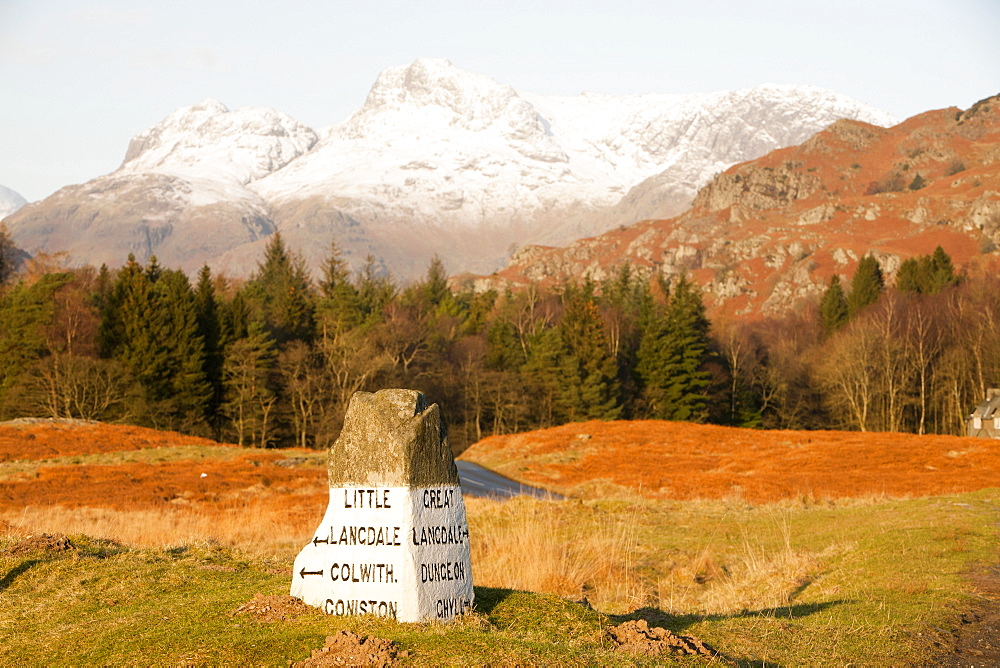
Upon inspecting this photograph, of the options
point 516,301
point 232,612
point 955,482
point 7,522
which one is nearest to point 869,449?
point 955,482

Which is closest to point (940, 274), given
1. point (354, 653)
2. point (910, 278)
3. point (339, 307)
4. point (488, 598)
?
point (910, 278)

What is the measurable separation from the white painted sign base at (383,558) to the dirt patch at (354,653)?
93cm

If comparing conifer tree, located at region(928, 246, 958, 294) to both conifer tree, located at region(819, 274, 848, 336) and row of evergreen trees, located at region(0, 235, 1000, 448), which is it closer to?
row of evergreen trees, located at region(0, 235, 1000, 448)

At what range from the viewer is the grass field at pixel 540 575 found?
6898mm

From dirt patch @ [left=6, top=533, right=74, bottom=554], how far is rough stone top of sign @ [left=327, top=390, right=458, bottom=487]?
544 centimetres

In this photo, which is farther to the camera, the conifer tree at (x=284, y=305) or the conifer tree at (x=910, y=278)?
the conifer tree at (x=910, y=278)

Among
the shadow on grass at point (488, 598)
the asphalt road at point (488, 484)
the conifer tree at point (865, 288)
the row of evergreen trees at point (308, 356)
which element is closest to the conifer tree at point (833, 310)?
the conifer tree at point (865, 288)

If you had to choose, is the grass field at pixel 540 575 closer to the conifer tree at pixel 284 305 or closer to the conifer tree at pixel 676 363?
the conifer tree at pixel 284 305

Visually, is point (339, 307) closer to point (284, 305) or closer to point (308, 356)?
point (284, 305)

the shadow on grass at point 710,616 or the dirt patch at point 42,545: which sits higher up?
the dirt patch at point 42,545

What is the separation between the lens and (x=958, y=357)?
73125mm

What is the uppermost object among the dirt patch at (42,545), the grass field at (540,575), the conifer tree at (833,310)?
the conifer tree at (833,310)

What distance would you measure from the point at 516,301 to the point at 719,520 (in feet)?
289

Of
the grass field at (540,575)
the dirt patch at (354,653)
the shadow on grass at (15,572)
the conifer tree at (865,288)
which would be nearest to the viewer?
the dirt patch at (354,653)
